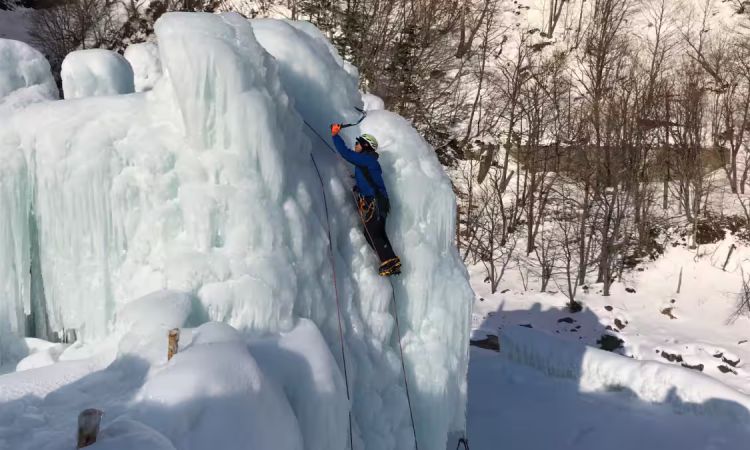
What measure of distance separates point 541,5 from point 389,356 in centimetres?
2324

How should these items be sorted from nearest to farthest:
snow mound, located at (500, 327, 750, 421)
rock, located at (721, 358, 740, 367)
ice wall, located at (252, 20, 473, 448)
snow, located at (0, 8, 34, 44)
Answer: ice wall, located at (252, 20, 473, 448), snow mound, located at (500, 327, 750, 421), rock, located at (721, 358, 740, 367), snow, located at (0, 8, 34, 44)

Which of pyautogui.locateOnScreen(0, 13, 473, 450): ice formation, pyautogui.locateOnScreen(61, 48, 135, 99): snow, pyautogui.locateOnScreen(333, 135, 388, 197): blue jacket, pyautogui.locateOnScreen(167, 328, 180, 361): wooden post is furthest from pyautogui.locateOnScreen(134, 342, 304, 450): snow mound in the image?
pyautogui.locateOnScreen(61, 48, 135, 99): snow

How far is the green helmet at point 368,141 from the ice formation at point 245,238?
251 millimetres

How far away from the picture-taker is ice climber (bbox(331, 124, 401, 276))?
500 cm

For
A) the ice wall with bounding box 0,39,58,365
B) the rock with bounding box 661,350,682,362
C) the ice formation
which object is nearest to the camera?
the ice formation

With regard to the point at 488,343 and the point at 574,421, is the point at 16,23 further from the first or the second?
the point at 574,421

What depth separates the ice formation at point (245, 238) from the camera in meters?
3.79

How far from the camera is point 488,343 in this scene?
13.2 m

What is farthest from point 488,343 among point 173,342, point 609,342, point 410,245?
point 173,342

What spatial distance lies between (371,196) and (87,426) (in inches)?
133

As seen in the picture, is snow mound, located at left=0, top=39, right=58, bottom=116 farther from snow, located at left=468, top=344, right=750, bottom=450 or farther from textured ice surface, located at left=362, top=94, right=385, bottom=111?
snow, located at left=468, top=344, right=750, bottom=450

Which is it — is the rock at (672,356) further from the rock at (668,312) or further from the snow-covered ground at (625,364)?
the rock at (668,312)

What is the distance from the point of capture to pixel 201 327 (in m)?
3.55

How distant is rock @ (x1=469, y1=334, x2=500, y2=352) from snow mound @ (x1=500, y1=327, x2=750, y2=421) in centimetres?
102
